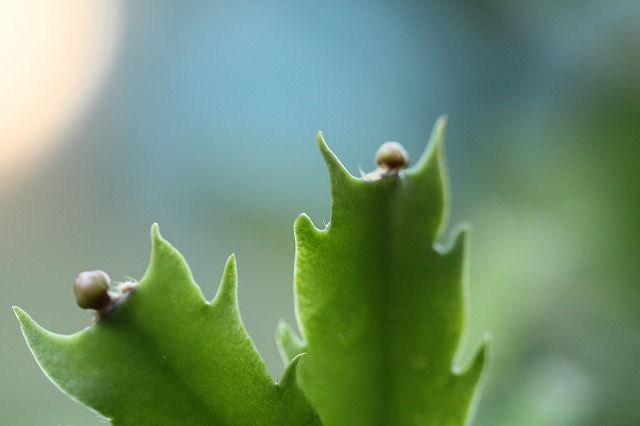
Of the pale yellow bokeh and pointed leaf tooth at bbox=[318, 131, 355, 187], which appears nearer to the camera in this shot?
pointed leaf tooth at bbox=[318, 131, 355, 187]

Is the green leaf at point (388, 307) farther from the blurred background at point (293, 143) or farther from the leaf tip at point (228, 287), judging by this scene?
the blurred background at point (293, 143)

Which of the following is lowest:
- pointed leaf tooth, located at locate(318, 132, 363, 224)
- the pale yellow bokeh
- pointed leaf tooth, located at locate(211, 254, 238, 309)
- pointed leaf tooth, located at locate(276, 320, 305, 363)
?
pointed leaf tooth, located at locate(276, 320, 305, 363)

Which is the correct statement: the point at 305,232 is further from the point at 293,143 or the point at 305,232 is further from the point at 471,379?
the point at 293,143

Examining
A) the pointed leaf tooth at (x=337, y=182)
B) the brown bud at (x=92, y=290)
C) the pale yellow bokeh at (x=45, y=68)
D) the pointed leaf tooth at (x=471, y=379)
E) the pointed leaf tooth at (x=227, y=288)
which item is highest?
the pale yellow bokeh at (x=45, y=68)

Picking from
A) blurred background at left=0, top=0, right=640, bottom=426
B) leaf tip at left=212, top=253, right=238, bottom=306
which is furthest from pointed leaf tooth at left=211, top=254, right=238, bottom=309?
blurred background at left=0, top=0, right=640, bottom=426

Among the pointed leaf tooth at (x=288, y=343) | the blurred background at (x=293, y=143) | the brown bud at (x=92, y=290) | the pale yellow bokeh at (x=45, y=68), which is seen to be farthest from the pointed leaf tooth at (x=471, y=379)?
the pale yellow bokeh at (x=45, y=68)

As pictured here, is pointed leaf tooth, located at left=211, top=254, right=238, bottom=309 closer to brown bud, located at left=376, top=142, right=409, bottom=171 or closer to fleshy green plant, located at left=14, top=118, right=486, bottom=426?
fleshy green plant, located at left=14, top=118, right=486, bottom=426
